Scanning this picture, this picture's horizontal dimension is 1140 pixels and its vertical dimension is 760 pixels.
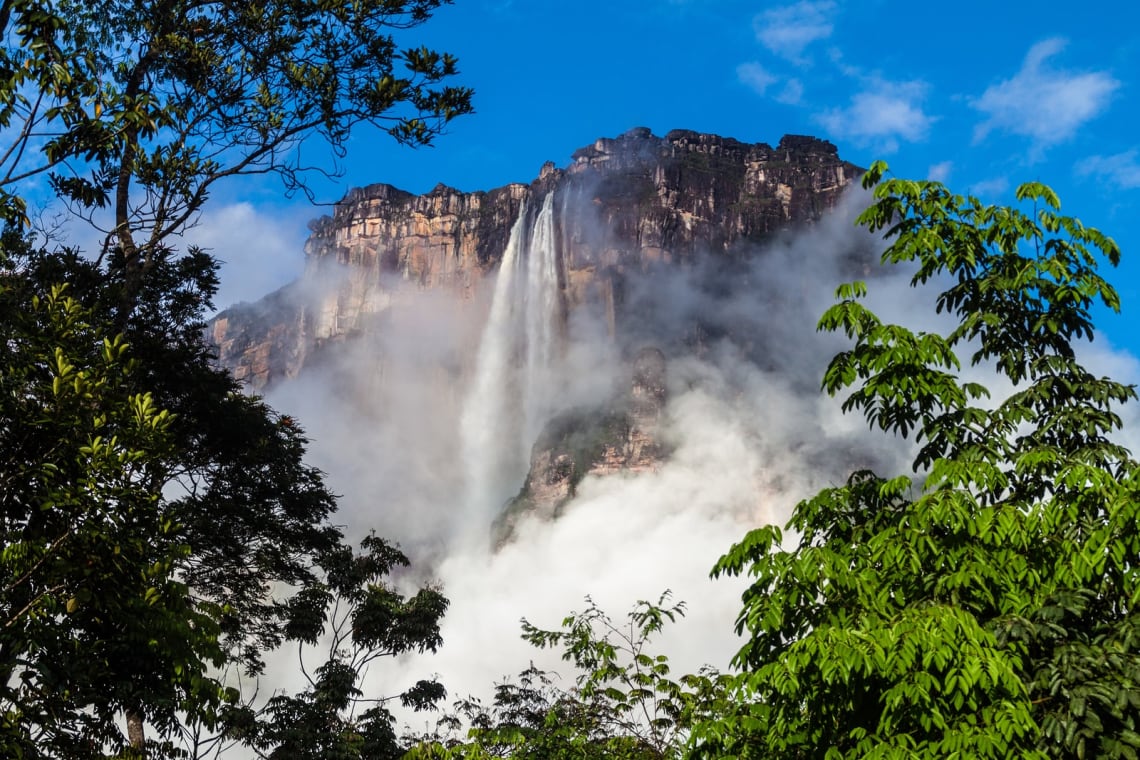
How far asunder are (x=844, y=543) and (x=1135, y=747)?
1768 mm

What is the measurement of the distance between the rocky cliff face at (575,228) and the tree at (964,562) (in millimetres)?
120055

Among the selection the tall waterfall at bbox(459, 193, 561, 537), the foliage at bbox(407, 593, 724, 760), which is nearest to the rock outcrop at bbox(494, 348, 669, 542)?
the tall waterfall at bbox(459, 193, 561, 537)

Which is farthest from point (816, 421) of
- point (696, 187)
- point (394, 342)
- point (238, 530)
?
point (238, 530)

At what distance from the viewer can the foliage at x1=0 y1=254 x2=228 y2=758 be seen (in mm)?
5965

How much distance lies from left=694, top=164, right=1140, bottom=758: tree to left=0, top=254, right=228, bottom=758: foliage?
11.8ft

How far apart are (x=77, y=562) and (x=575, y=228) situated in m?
125

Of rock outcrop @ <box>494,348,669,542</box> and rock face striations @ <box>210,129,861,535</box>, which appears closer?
rock outcrop @ <box>494,348,669,542</box>

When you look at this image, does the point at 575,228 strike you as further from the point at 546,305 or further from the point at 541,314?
the point at 541,314

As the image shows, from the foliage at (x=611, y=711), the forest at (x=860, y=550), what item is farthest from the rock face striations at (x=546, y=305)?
the forest at (x=860, y=550)

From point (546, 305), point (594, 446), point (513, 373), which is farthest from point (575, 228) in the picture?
point (594, 446)

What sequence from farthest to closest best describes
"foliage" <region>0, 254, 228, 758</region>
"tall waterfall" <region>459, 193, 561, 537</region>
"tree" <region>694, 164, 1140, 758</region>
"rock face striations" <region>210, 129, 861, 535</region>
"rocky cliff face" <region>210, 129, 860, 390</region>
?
1. "rocky cliff face" <region>210, 129, 860, 390</region>
2. "rock face striations" <region>210, 129, 861, 535</region>
3. "tall waterfall" <region>459, 193, 561, 537</region>
4. "foliage" <region>0, 254, 228, 758</region>
5. "tree" <region>694, 164, 1140, 758</region>

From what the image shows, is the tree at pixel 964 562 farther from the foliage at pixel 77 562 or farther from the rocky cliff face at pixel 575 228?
the rocky cliff face at pixel 575 228

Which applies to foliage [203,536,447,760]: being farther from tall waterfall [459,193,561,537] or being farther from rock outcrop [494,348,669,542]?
tall waterfall [459,193,561,537]

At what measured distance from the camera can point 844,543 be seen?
5.73 metres
